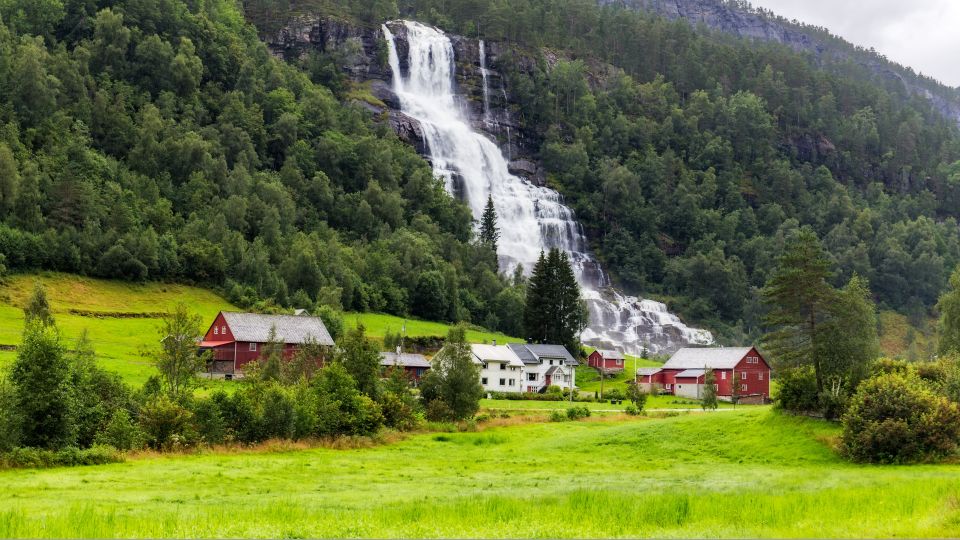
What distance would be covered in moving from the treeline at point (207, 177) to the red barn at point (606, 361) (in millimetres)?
21928

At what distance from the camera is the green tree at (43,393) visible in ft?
149

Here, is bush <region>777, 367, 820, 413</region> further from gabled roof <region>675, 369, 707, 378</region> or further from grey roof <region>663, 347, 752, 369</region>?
gabled roof <region>675, 369, 707, 378</region>

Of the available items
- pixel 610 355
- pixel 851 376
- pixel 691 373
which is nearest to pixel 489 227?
pixel 610 355

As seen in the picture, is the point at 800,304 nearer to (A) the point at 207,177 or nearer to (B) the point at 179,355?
(B) the point at 179,355

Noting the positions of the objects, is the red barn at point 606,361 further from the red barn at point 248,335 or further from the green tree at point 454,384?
the green tree at point 454,384

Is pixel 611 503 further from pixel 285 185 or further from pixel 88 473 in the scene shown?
pixel 285 185

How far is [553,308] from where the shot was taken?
408 ft

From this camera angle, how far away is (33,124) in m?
129

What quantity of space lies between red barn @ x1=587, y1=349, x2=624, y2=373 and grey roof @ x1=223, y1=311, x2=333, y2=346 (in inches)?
1548

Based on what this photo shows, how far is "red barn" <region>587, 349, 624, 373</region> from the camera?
401 feet

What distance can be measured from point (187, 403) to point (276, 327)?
44476 millimetres

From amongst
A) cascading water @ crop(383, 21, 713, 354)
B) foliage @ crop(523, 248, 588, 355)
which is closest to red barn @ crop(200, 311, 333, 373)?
foliage @ crop(523, 248, 588, 355)

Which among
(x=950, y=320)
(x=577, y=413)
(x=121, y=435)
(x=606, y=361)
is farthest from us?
(x=606, y=361)

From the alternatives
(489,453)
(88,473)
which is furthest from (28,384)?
(489,453)
